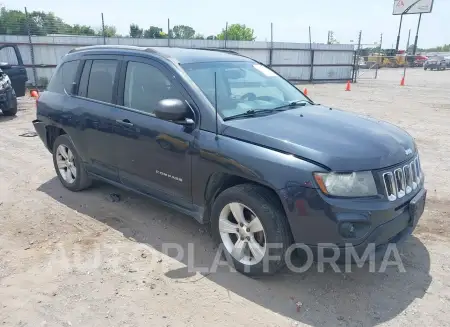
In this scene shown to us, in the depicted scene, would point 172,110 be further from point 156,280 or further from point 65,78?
point 65,78

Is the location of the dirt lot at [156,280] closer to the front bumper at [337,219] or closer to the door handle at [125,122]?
the front bumper at [337,219]

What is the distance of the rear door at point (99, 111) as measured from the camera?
13.7 feet

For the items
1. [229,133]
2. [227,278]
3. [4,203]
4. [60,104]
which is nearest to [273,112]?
[229,133]

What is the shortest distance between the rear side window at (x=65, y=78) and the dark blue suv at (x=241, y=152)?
0.07 metres

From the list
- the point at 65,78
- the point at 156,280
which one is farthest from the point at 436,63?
the point at 156,280

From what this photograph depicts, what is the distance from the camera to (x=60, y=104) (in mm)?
4852

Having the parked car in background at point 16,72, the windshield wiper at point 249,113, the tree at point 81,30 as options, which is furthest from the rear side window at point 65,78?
the tree at point 81,30

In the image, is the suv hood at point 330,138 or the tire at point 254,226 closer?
the suv hood at point 330,138

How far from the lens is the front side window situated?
3699 mm

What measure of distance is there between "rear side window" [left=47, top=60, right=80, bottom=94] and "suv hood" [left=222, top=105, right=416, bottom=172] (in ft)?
8.30

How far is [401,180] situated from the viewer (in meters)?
2.98

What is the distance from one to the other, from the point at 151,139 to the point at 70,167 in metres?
1.91

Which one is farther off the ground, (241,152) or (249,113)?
(249,113)

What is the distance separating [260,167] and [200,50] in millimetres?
1973
